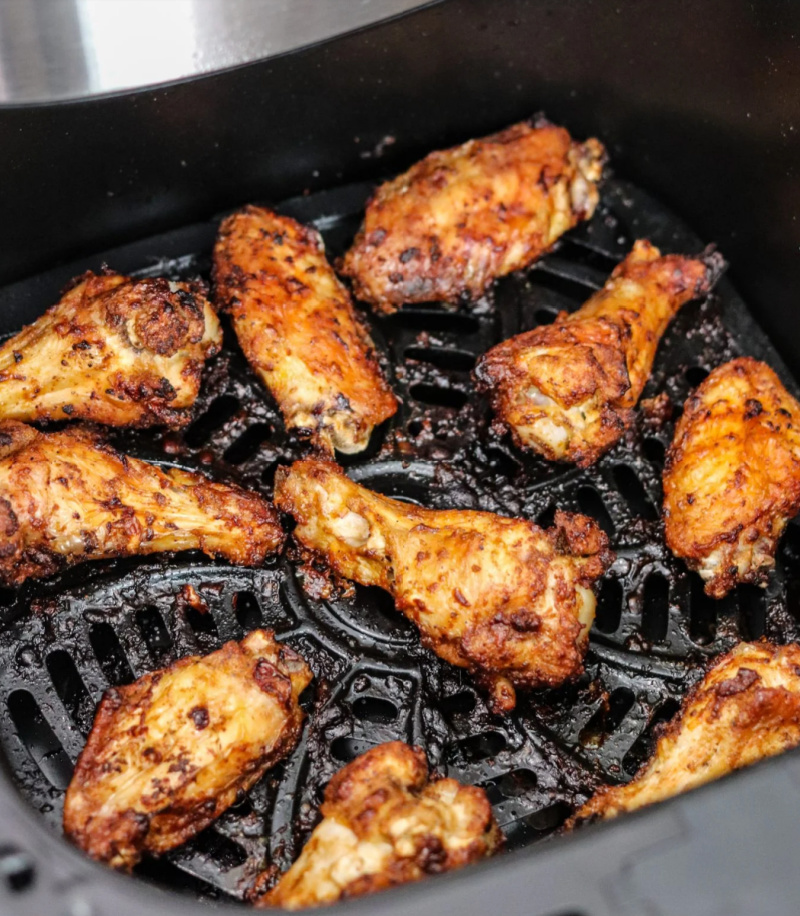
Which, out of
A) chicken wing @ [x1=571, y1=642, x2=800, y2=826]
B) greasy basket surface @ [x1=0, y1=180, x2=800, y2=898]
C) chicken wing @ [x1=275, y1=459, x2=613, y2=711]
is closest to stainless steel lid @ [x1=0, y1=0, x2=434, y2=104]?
greasy basket surface @ [x1=0, y1=180, x2=800, y2=898]

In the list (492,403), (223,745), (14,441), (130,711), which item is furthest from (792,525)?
(14,441)

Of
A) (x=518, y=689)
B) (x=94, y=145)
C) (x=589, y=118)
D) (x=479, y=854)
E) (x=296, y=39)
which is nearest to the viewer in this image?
(x=479, y=854)

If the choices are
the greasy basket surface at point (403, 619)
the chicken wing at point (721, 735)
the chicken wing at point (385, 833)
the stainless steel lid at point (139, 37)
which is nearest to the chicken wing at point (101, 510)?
the greasy basket surface at point (403, 619)

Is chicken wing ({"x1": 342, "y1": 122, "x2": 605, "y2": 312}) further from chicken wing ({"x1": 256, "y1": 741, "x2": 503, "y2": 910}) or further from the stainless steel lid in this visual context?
chicken wing ({"x1": 256, "y1": 741, "x2": 503, "y2": 910})

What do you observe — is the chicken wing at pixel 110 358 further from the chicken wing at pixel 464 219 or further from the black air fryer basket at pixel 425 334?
the chicken wing at pixel 464 219

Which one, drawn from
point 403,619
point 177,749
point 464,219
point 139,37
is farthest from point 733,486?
point 139,37

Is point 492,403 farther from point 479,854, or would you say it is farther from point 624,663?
point 479,854
